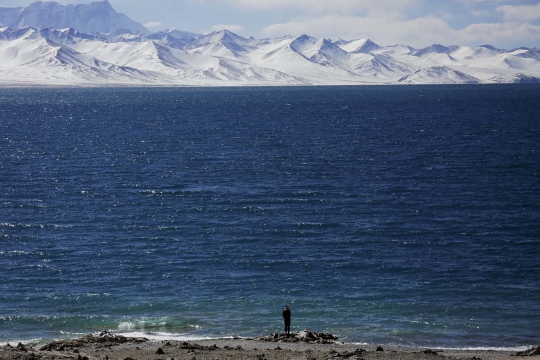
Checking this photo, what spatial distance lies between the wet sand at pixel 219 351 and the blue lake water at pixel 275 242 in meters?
3.13

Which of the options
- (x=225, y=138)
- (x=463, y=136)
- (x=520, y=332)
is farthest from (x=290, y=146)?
Answer: (x=520, y=332)

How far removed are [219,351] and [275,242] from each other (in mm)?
23317

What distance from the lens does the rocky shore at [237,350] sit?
31.1 metres

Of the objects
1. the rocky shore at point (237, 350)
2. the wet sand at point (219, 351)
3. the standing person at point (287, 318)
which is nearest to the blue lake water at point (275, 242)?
the standing person at point (287, 318)

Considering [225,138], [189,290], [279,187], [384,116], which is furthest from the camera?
[384,116]

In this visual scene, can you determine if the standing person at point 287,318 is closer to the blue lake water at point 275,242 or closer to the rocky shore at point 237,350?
the rocky shore at point 237,350

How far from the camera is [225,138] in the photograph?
12550 cm

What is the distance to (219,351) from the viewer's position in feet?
107

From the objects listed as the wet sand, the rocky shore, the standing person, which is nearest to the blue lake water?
the standing person

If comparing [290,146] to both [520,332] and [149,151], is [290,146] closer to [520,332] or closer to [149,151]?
[149,151]

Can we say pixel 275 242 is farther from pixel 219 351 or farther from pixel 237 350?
pixel 219 351

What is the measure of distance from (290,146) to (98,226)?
5445cm

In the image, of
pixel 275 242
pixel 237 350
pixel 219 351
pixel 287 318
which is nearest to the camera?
pixel 219 351

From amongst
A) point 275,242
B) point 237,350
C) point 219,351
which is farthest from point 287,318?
→ point 275,242
